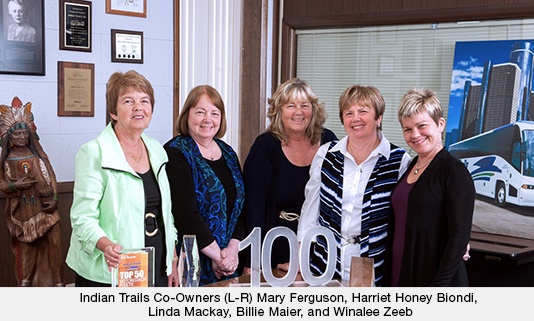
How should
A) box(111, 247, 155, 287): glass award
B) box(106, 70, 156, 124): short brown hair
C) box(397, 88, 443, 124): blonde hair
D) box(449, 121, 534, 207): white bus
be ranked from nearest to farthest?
box(111, 247, 155, 287): glass award
box(397, 88, 443, 124): blonde hair
box(106, 70, 156, 124): short brown hair
box(449, 121, 534, 207): white bus

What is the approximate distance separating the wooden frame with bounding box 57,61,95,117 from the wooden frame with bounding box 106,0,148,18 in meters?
0.43

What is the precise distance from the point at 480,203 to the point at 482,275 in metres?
0.57

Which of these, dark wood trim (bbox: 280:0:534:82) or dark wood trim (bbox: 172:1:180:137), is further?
dark wood trim (bbox: 172:1:180:137)

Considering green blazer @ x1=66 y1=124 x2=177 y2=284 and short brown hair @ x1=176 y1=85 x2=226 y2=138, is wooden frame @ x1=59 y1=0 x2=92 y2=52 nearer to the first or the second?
short brown hair @ x1=176 y1=85 x2=226 y2=138

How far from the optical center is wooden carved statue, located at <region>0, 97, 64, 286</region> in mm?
3830

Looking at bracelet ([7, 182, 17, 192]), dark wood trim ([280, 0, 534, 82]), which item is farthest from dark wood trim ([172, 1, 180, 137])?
bracelet ([7, 182, 17, 192])

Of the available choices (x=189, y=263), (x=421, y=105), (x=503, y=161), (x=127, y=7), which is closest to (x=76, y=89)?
(x=127, y=7)

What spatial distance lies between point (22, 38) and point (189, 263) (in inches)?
99.6

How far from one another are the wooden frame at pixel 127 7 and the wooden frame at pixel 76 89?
43 centimetres

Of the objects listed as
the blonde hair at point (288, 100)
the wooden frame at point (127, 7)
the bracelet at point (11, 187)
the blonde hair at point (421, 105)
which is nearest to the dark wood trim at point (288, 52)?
the wooden frame at point (127, 7)

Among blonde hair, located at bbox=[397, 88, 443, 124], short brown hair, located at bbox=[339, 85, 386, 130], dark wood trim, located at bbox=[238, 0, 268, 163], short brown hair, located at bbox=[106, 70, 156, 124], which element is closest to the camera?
blonde hair, located at bbox=[397, 88, 443, 124]

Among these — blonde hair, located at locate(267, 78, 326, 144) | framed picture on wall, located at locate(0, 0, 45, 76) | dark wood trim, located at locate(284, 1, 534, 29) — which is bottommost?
blonde hair, located at locate(267, 78, 326, 144)
